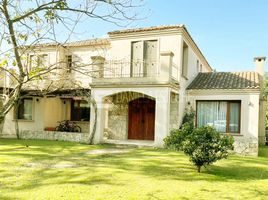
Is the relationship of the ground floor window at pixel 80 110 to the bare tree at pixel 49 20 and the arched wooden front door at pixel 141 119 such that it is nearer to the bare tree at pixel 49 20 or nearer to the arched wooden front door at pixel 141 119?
the arched wooden front door at pixel 141 119

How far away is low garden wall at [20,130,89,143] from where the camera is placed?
64.2ft

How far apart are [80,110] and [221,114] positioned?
39.4 feet

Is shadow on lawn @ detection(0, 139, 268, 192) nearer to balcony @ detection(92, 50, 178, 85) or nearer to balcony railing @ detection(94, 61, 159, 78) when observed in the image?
balcony @ detection(92, 50, 178, 85)

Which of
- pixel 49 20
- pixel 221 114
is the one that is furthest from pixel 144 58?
pixel 49 20

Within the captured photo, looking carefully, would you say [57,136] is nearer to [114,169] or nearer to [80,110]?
[80,110]

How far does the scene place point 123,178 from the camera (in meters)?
9.16

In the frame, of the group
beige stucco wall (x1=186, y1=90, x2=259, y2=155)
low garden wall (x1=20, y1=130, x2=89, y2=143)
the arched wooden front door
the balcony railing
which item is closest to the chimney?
beige stucco wall (x1=186, y1=90, x2=259, y2=155)

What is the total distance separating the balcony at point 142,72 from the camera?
16.9m

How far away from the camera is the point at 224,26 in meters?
18.9

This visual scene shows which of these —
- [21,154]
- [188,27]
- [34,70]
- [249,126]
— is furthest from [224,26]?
[34,70]

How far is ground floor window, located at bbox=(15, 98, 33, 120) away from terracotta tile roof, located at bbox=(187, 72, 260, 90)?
13.8 metres

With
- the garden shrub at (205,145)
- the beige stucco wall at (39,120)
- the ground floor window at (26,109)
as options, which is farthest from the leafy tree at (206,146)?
the ground floor window at (26,109)

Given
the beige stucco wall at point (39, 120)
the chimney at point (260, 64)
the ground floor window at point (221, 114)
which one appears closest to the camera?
the ground floor window at point (221, 114)

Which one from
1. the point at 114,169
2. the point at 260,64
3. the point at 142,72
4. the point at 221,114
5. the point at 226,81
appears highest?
the point at 260,64
